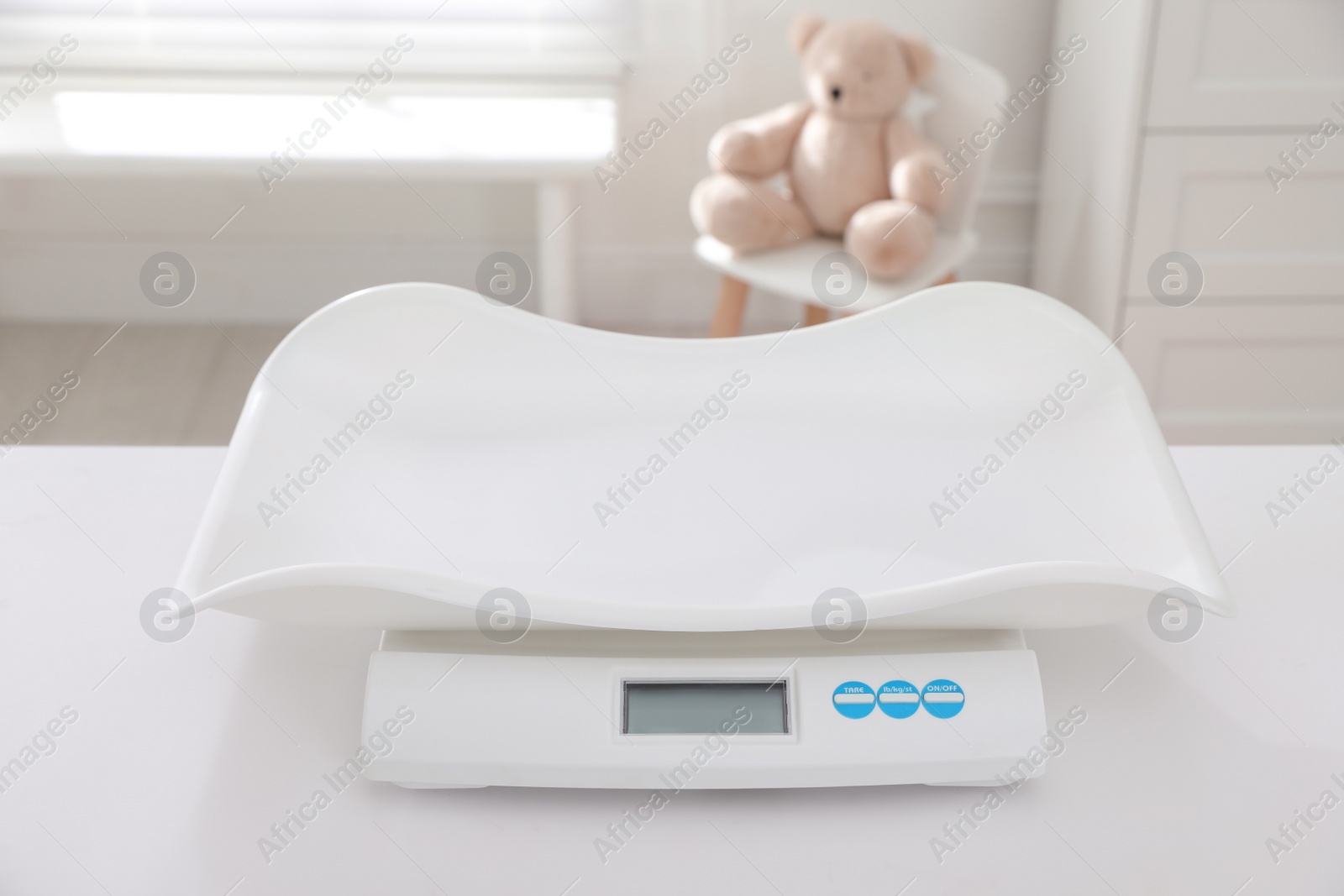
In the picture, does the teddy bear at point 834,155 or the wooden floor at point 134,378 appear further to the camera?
the wooden floor at point 134,378

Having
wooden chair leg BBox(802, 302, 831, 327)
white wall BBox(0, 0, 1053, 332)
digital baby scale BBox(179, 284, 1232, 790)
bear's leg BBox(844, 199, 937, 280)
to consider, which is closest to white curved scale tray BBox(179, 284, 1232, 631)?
digital baby scale BBox(179, 284, 1232, 790)

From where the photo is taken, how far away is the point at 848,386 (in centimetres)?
84

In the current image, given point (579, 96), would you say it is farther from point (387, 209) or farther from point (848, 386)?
point (848, 386)

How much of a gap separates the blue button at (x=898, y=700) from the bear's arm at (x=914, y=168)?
1.30 meters

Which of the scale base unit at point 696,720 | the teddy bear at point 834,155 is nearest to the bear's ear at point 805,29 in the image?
the teddy bear at point 834,155

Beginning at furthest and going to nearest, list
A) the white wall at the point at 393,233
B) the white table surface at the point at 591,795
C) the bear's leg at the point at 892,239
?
the white wall at the point at 393,233 < the bear's leg at the point at 892,239 < the white table surface at the point at 591,795

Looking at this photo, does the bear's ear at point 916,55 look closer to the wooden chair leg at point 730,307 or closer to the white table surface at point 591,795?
the wooden chair leg at point 730,307

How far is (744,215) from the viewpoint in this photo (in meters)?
1.77

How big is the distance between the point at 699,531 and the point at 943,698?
198 millimetres

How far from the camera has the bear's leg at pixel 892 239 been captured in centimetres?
170

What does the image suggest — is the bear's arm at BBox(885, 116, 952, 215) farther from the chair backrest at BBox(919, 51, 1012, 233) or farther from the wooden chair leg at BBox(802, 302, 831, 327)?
the wooden chair leg at BBox(802, 302, 831, 327)

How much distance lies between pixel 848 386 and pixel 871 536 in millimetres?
152

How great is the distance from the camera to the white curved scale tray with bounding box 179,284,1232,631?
1.85 ft

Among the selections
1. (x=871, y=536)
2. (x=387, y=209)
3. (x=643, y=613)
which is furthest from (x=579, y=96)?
(x=643, y=613)
